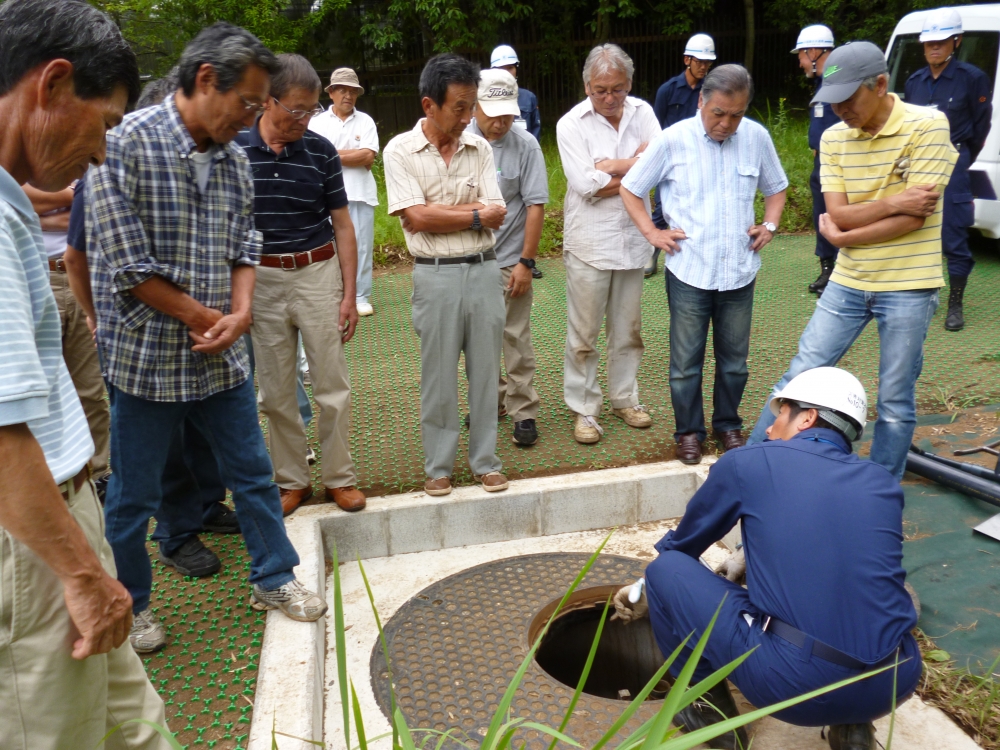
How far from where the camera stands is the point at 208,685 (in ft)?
9.62

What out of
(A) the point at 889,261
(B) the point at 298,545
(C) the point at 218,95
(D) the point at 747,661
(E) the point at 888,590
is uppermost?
(C) the point at 218,95

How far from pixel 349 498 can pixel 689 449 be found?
171 cm

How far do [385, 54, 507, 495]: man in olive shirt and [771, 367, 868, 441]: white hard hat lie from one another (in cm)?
163

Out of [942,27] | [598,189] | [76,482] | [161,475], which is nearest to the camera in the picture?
[76,482]

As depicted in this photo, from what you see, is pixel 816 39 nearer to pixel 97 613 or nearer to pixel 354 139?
pixel 354 139

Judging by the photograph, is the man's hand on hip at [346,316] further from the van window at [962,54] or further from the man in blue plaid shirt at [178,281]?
the van window at [962,54]

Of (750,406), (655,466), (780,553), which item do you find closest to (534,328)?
(750,406)

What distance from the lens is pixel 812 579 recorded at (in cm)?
243

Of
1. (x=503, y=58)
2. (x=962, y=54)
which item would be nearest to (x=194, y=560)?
(x=503, y=58)

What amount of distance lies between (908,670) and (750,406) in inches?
105

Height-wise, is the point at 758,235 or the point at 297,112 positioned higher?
the point at 297,112

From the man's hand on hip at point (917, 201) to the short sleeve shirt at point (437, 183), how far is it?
171 centimetres

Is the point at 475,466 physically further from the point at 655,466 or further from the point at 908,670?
the point at 908,670

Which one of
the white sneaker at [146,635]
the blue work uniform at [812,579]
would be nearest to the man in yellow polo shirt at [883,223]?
the blue work uniform at [812,579]
